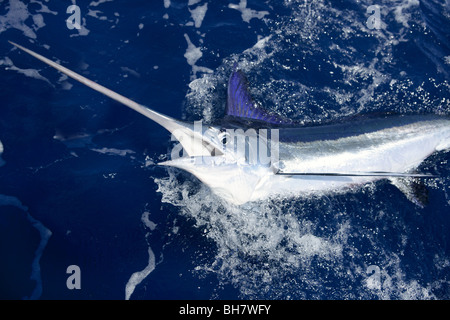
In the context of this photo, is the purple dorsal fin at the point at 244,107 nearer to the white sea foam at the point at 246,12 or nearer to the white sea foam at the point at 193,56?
the white sea foam at the point at 193,56

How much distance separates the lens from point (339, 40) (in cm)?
534

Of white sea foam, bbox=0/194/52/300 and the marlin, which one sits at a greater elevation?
the marlin

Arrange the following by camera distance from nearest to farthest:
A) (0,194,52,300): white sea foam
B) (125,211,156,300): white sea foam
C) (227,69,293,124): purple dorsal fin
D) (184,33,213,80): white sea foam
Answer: (0,194,52,300): white sea foam
(125,211,156,300): white sea foam
(227,69,293,124): purple dorsal fin
(184,33,213,80): white sea foam

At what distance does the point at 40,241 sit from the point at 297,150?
3.16 m

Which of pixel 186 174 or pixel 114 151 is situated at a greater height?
pixel 114 151

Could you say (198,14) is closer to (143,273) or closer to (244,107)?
(244,107)

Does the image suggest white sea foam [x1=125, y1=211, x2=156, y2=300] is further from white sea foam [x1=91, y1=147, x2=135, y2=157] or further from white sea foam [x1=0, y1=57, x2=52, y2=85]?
white sea foam [x1=0, y1=57, x2=52, y2=85]

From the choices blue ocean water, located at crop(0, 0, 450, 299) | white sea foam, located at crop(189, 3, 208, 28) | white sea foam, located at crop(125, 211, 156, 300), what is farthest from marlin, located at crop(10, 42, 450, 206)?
white sea foam, located at crop(189, 3, 208, 28)

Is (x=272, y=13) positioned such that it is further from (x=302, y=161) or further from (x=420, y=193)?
(x=420, y=193)

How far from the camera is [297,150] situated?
3938mm

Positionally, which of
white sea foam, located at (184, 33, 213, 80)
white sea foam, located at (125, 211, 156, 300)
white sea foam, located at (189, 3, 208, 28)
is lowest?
white sea foam, located at (125, 211, 156, 300)

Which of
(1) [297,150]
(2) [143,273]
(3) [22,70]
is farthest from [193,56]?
(2) [143,273]

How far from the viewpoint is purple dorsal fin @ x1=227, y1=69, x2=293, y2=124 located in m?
4.33

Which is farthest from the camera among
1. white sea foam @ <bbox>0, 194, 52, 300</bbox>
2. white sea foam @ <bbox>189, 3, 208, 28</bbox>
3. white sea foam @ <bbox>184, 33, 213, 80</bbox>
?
white sea foam @ <bbox>189, 3, 208, 28</bbox>
